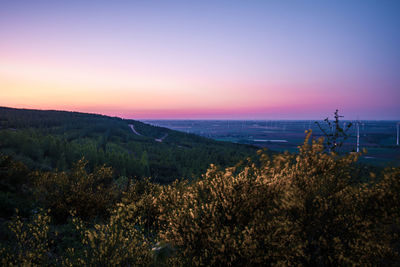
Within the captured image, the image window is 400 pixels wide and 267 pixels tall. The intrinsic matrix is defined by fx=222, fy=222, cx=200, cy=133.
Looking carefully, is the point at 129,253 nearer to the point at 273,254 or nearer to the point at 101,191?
the point at 273,254

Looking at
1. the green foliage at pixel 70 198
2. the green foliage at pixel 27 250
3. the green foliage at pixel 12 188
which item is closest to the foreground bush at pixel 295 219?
the green foliage at pixel 27 250

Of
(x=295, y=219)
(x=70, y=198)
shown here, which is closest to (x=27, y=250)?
(x=70, y=198)

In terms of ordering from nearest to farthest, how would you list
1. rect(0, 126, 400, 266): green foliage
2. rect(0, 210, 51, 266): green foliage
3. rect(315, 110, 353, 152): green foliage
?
rect(0, 210, 51, 266): green foliage < rect(0, 126, 400, 266): green foliage < rect(315, 110, 353, 152): green foliage

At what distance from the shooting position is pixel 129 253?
7883 millimetres

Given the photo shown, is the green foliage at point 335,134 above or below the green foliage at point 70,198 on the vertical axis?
above

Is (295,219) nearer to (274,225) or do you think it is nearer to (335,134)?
Answer: (274,225)

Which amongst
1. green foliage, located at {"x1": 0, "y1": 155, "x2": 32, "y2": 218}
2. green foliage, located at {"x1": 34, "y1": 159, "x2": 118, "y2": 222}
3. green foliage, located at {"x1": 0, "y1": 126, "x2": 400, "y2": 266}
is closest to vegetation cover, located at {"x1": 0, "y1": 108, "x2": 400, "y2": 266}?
green foliage, located at {"x1": 0, "y1": 126, "x2": 400, "y2": 266}

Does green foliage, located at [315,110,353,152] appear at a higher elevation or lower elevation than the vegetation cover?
higher

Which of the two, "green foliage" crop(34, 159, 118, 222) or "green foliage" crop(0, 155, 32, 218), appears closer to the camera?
"green foliage" crop(0, 155, 32, 218)

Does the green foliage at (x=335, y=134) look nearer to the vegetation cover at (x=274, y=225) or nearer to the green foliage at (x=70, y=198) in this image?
the vegetation cover at (x=274, y=225)

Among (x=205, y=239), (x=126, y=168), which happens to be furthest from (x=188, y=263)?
(x=126, y=168)

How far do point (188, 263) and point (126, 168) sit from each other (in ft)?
168

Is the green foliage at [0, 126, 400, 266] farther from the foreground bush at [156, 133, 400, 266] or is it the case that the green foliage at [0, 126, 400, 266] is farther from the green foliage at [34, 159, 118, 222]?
the green foliage at [34, 159, 118, 222]

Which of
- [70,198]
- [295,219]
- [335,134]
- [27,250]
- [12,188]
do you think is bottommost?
[12,188]
